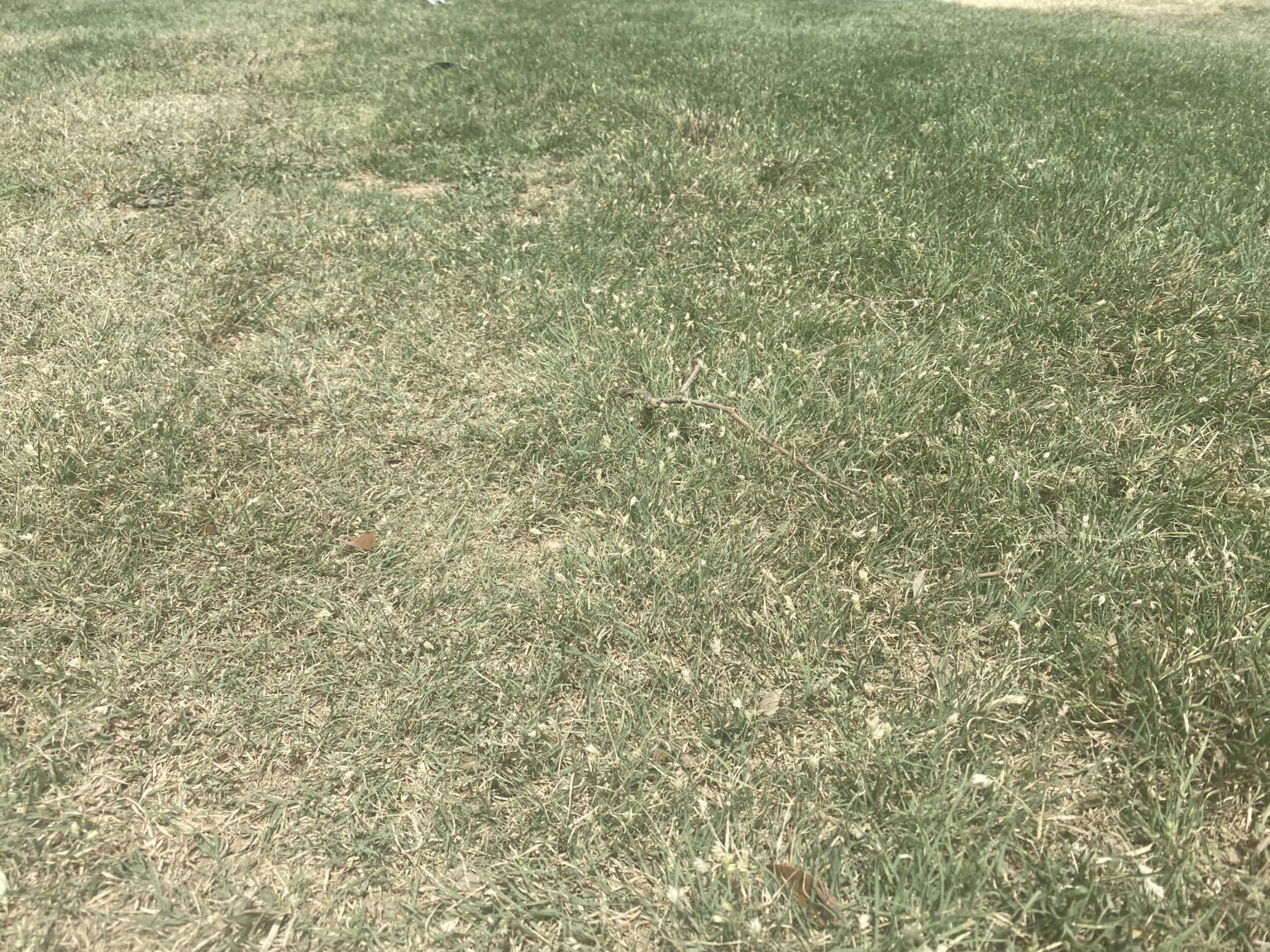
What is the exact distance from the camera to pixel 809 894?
1804mm

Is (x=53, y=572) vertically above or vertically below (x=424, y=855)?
above

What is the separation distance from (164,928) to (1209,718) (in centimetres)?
274

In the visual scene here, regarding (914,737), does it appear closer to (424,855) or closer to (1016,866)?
(1016,866)

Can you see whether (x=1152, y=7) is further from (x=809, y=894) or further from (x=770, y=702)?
(x=809, y=894)

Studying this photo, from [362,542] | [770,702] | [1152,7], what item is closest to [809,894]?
[770,702]

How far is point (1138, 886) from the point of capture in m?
1.71

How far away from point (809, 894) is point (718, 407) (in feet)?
6.30

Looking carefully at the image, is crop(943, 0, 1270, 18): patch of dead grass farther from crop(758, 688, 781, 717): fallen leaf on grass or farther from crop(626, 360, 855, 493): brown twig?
crop(758, 688, 781, 717): fallen leaf on grass

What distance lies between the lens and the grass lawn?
6.05 feet

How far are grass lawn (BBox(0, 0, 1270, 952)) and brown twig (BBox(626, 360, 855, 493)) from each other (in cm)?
4

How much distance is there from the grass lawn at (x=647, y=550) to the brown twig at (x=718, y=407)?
4cm

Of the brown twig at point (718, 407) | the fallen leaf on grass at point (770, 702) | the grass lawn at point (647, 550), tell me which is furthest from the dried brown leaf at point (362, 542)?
the fallen leaf on grass at point (770, 702)

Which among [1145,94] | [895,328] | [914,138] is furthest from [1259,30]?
[895,328]

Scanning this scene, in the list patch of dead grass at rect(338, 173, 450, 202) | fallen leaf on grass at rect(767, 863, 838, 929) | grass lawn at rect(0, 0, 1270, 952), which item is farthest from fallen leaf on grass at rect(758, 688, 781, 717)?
patch of dead grass at rect(338, 173, 450, 202)
